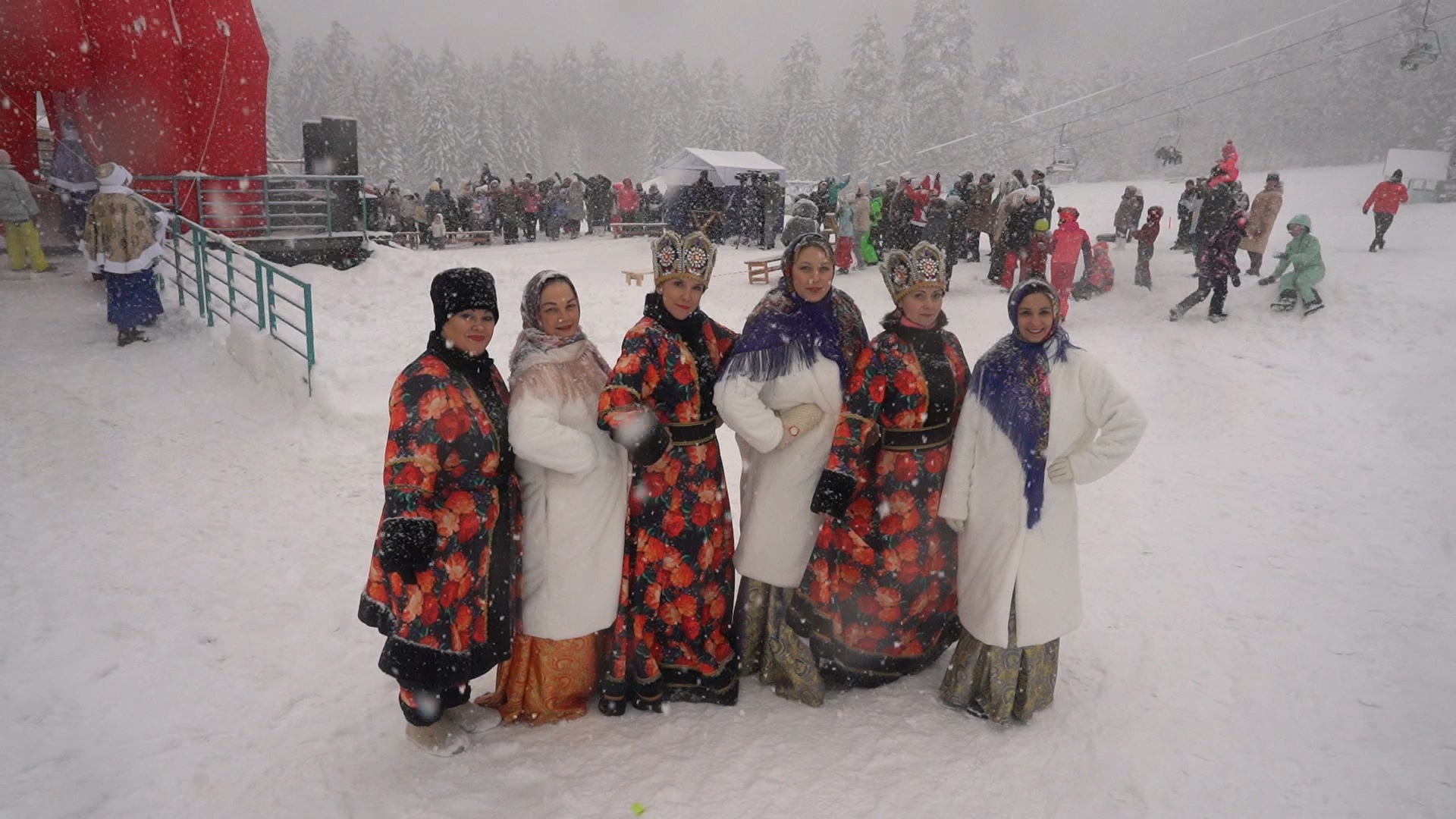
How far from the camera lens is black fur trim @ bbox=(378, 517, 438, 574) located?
2598 millimetres

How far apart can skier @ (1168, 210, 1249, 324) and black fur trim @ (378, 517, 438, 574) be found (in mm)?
10232

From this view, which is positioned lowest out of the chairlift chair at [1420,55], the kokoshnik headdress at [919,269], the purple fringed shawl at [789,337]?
the purple fringed shawl at [789,337]

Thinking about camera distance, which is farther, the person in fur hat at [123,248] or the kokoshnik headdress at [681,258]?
the person in fur hat at [123,248]

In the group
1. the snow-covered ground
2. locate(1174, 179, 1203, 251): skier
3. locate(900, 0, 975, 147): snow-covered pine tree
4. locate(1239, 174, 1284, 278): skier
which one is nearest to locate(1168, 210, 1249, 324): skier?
locate(1239, 174, 1284, 278): skier

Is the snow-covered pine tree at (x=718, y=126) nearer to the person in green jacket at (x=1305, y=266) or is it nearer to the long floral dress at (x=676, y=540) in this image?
the person in green jacket at (x=1305, y=266)

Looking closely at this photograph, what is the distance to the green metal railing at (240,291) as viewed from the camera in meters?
6.85

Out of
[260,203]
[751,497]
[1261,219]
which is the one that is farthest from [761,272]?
[751,497]

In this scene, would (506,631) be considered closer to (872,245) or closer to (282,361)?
(282,361)

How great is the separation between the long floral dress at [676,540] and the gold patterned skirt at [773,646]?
0.21m

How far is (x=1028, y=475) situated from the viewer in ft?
10.2

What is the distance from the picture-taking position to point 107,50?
10797mm

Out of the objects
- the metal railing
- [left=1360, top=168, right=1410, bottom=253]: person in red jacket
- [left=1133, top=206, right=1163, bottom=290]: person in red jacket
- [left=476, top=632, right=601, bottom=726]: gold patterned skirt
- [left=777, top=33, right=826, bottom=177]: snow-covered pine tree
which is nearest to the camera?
[left=476, top=632, right=601, bottom=726]: gold patterned skirt

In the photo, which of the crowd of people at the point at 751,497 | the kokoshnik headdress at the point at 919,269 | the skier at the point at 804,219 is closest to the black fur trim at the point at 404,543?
the crowd of people at the point at 751,497

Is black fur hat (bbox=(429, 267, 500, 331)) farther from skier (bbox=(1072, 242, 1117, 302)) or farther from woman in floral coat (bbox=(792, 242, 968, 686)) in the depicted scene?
skier (bbox=(1072, 242, 1117, 302))
